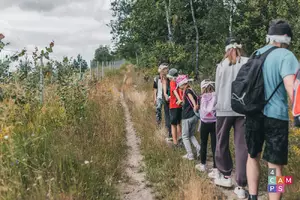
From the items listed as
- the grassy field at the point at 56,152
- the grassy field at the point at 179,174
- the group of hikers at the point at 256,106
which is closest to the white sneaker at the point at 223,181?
the group of hikers at the point at 256,106

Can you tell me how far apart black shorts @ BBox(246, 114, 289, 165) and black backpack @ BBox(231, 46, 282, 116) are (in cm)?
12

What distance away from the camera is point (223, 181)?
4.00 metres

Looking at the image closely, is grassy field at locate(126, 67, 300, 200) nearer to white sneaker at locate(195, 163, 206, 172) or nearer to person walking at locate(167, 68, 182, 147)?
white sneaker at locate(195, 163, 206, 172)

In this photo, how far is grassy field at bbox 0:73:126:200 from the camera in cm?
289

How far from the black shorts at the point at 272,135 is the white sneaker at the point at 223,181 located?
125 centimetres

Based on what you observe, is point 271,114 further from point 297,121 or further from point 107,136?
point 107,136

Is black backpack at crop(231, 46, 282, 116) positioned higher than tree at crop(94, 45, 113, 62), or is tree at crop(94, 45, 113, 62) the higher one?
tree at crop(94, 45, 113, 62)

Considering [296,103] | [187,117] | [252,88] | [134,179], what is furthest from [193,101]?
[296,103]

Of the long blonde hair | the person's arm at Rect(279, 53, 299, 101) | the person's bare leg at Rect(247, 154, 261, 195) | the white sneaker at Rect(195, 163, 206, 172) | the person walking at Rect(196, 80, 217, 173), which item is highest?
the long blonde hair

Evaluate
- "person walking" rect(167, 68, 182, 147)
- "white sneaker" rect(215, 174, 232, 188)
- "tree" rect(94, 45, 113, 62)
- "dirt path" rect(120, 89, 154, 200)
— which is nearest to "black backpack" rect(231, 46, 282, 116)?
"white sneaker" rect(215, 174, 232, 188)

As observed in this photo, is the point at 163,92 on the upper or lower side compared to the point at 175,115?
upper

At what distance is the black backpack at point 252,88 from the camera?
2.78m

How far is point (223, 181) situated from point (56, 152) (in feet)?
7.10

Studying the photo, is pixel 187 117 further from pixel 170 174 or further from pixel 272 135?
pixel 272 135
